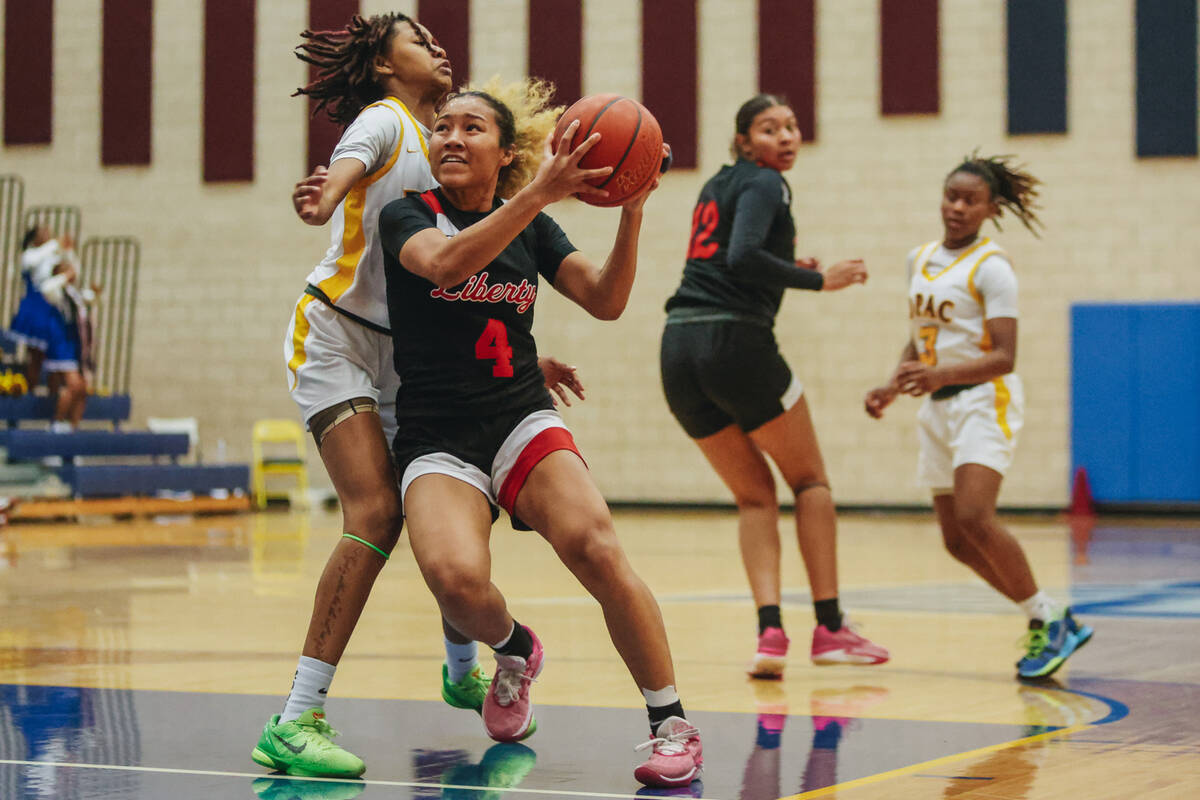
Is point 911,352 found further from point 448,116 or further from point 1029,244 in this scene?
point 1029,244

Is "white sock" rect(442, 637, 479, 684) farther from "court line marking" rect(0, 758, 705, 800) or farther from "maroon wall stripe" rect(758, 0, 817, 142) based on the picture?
"maroon wall stripe" rect(758, 0, 817, 142)

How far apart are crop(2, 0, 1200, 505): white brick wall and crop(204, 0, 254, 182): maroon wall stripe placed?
167mm

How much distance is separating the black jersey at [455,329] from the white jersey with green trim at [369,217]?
6.1 inches

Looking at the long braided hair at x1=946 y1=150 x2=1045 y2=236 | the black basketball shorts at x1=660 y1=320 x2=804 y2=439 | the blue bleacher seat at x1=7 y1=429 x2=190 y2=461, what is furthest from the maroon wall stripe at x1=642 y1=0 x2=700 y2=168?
the black basketball shorts at x1=660 y1=320 x2=804 y2=439

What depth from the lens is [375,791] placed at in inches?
132

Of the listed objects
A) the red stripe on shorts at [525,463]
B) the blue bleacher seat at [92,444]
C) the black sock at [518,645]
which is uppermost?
the red stripe on shorts at [525,463]

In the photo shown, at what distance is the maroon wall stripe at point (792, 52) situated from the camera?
15945 millimetres

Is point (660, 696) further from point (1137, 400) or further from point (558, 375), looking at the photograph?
point (1137, 400)

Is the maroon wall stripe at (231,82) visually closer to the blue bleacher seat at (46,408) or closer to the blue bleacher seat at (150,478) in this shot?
the blue bleacher seat at (46,408)

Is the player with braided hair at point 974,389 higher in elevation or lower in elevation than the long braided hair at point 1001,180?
lower

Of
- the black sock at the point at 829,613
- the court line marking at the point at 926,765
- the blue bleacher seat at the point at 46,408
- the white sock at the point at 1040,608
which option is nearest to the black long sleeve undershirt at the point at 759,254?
the black sock at the point at 829,613

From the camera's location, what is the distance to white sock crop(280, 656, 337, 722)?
12.0 feet

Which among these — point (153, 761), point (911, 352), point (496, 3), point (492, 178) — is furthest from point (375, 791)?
point (496, 3)

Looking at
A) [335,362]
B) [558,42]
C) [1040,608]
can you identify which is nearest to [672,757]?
[335,362]
